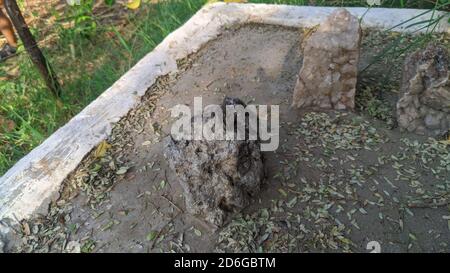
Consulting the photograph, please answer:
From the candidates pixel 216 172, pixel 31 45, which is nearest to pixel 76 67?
pixel 31 45

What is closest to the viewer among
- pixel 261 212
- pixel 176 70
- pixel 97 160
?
pixel 261 212

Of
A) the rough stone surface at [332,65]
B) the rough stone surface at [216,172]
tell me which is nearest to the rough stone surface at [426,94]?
the rough stone surface at [332,65]

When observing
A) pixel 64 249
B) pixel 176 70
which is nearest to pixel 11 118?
pixel 176 70

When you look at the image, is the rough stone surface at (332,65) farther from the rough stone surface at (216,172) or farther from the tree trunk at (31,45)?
the tree trunk at (31,45)

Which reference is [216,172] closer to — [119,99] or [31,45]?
[119,99]

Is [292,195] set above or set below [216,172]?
below

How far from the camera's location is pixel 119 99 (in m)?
2.07

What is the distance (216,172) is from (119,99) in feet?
2.84

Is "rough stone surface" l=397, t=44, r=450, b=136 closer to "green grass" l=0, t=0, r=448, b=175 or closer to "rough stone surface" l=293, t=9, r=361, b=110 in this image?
"rough stone surface" l=293, t=9, r=361, b=110

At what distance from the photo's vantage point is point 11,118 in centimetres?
287

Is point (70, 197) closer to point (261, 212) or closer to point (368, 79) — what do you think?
point (261, 212)

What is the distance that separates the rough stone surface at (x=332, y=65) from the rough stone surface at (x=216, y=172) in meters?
0.52

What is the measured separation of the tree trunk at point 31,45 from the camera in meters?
2.41
